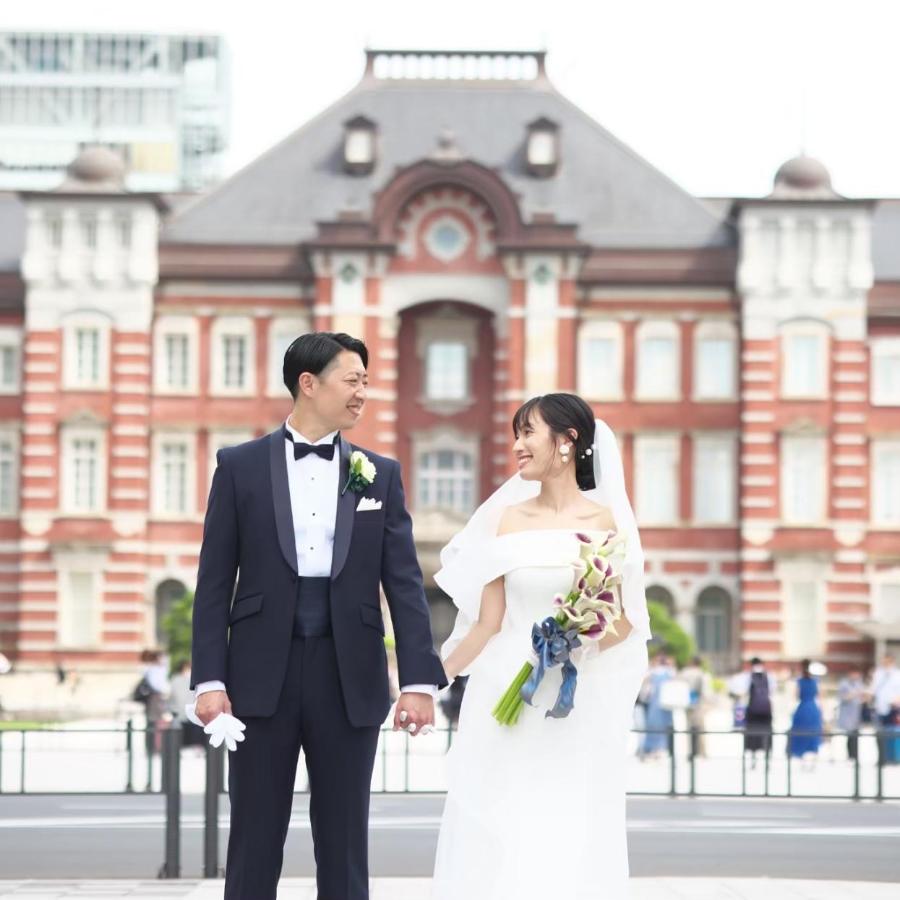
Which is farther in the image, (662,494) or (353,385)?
(662,494)

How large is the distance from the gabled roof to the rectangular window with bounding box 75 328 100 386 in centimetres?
262

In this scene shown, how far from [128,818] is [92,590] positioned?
27321 mm

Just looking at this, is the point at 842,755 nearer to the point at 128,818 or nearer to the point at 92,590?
the point at 128,818

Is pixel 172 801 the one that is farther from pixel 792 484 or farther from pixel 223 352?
pixel 223 352

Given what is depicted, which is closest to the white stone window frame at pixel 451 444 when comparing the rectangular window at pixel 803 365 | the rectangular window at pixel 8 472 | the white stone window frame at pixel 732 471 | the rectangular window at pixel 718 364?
the white stone window frame at pixel 732 471

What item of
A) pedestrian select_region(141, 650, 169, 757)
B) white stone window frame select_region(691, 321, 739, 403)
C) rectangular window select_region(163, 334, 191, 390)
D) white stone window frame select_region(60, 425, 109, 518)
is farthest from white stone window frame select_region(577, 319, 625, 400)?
pedestrian select_region(141, 650, 169, 757)

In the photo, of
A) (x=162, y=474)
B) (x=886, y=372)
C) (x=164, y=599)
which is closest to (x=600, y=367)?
(x=886, y=372)

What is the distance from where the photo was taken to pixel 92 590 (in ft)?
137

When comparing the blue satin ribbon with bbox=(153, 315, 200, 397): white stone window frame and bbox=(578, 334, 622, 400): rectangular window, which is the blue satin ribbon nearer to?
bbox=(578, 334, 622, 400): rectangular window

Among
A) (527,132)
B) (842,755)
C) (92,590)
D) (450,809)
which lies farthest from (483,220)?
(450,809)

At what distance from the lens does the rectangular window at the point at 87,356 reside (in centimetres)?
4178

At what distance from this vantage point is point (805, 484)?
41.9 m

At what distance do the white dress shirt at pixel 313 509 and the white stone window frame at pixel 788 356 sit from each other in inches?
1420

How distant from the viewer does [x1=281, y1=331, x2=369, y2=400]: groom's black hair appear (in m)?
6.45
